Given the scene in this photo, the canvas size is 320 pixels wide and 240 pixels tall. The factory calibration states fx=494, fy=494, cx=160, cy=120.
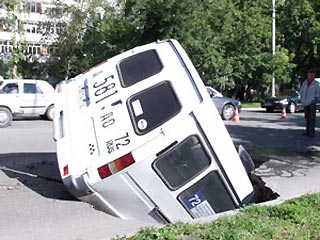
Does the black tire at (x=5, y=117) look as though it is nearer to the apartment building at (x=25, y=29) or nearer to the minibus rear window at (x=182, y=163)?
the apartment building at (x=25, y=29)

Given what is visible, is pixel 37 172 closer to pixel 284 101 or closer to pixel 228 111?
pixel 228 111

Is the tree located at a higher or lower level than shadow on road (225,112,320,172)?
lower

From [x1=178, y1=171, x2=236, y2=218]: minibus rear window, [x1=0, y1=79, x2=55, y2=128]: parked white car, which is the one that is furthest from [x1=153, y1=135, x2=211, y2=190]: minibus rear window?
[x1=0, y1=79, x2=55, y2=128]: parked white car

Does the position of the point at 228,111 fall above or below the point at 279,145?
below

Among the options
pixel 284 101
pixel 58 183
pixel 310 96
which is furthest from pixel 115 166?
pixel 284 101

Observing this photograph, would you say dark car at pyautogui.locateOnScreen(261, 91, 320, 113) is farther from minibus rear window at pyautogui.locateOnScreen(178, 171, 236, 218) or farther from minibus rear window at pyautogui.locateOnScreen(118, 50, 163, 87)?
minibus rear window at pyautogui.locateOnScreen(178, 171, 236, 218)

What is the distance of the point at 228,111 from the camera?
69.5 ft

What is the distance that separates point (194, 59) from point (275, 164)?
20722mm

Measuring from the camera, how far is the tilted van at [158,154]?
511 centimetres

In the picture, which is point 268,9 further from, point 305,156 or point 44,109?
point 305,156

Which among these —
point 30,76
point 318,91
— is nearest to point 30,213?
point 318,91

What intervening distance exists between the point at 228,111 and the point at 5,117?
9.20 metres

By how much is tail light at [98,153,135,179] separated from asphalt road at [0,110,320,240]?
0.57 m

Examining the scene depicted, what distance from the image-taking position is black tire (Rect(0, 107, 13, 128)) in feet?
56.3
